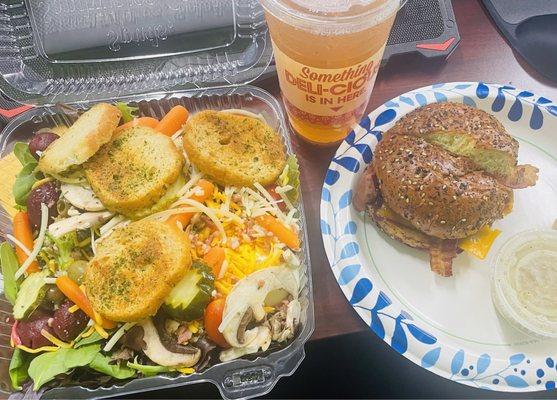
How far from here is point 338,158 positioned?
156cm

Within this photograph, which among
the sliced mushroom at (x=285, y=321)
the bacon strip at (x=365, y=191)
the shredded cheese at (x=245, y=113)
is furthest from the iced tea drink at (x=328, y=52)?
the sliced mushroom at (x=285, y=321)

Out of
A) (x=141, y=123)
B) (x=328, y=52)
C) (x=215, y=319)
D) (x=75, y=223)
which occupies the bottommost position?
(x=215, y=319)

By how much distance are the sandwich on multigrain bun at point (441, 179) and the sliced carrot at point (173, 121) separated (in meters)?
0.59

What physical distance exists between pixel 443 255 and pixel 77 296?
0.99m

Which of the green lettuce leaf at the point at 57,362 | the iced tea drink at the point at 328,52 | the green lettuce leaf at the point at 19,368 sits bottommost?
the green lettuce leaf at the point at 19,368

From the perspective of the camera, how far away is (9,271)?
1.34 metres

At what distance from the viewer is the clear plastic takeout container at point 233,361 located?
122cm

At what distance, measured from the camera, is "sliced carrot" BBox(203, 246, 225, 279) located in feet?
4.27

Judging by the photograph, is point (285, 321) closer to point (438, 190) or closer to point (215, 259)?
point (215, 259)

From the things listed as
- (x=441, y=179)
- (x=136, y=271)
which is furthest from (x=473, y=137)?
(x=136, y=271)

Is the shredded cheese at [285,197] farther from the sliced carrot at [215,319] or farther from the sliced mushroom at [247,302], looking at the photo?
the sliced carrot at [215,319]

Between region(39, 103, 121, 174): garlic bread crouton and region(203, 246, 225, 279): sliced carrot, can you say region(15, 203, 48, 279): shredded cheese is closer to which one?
region(39, 103, 121, 174): garlic bread crouton

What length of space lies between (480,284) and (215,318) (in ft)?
2.48

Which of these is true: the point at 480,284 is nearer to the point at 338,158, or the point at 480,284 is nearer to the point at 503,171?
the point at 503,171
